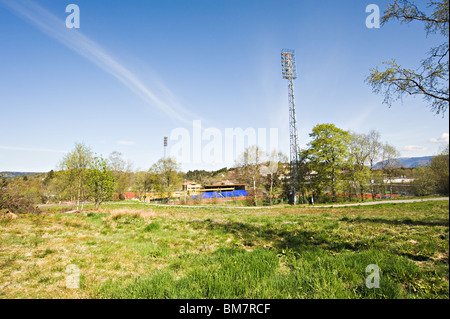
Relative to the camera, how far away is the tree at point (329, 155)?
32281mm

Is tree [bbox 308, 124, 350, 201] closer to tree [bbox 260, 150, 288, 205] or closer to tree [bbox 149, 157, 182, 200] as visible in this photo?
tree [bbox 260, 150, 288, 205]

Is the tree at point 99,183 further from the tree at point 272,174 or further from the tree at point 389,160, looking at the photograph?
the tree at point 389,160

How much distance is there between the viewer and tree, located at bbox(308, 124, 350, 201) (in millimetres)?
32281

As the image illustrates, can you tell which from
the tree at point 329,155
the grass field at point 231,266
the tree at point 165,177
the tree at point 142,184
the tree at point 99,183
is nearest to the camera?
the grass field at point 231,266

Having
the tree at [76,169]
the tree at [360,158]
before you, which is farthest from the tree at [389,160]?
the tree at [76,169]

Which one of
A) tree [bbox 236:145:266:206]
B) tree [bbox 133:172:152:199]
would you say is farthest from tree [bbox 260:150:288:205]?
tree [bbox 133:172:152:199]
